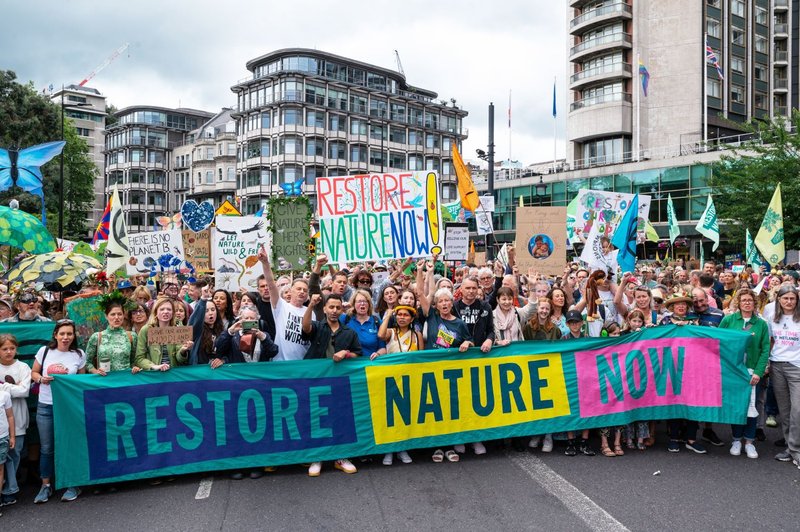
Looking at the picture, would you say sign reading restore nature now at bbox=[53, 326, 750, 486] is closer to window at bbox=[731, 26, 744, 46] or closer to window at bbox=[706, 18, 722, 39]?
window at bbox=[706, 18, 722, 39]

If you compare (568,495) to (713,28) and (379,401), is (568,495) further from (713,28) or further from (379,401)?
(713,28)

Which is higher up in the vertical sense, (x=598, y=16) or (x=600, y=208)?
(x=598, y=16)

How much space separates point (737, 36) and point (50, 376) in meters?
56.0

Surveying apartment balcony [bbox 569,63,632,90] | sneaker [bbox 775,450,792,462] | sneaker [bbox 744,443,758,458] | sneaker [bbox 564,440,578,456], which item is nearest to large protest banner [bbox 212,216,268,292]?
sneaker [bbox 564,440,578,456]

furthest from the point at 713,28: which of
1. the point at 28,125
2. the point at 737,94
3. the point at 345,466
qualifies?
the point at 345,466

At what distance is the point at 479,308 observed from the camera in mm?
6727

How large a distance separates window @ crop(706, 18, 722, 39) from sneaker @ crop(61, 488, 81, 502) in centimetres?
5272

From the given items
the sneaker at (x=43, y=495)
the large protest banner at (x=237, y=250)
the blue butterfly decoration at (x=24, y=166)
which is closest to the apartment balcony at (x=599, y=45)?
the blue butterfly decoration at (x=24, y=166)

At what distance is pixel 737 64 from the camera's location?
5012 centimetres

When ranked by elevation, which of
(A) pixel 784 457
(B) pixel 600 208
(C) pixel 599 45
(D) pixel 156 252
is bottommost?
(A) pixel 784 457

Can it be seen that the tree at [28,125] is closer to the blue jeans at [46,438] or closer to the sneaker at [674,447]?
the blue jeans at [46,438]

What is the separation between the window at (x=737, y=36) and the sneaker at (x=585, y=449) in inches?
2055

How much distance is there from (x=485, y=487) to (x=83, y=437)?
11.7 feet

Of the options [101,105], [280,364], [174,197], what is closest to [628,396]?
[280,364]
